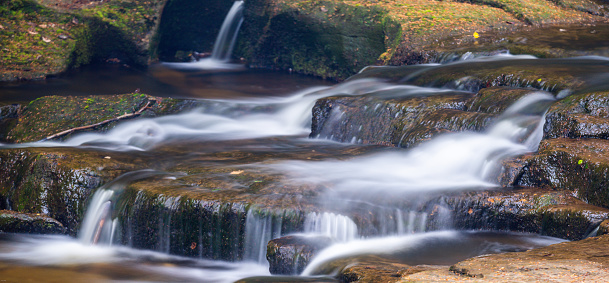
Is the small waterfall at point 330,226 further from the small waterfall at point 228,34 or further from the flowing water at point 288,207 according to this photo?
the small waterfall at point 228,34

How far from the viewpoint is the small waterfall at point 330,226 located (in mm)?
5234

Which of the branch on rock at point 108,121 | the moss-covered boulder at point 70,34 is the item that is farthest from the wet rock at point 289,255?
the moss-covered boulder at point 70,34

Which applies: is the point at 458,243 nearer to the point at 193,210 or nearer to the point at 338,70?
the point at 193,210

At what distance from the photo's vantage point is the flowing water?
17.0 ft

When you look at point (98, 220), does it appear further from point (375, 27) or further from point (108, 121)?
point (375, 27)

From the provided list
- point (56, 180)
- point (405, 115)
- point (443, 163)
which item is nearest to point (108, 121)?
point (56, 180)

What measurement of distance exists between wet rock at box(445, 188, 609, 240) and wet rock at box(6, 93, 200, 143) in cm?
551

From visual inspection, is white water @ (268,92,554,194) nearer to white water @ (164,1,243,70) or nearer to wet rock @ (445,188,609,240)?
wet rock @ (445,188,609,240)

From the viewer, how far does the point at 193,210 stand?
5.46 meters

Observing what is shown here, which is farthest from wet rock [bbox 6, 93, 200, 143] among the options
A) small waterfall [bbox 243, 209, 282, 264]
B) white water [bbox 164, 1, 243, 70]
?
white water [bbox 164, 1, 243, 70]

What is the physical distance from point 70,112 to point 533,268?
23.9 ft

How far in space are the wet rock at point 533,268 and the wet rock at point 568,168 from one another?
50.8 inches

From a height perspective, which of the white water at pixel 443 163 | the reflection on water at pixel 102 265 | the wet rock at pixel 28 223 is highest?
the white water at pixel 443 163

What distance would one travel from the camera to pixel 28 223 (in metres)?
6.23
